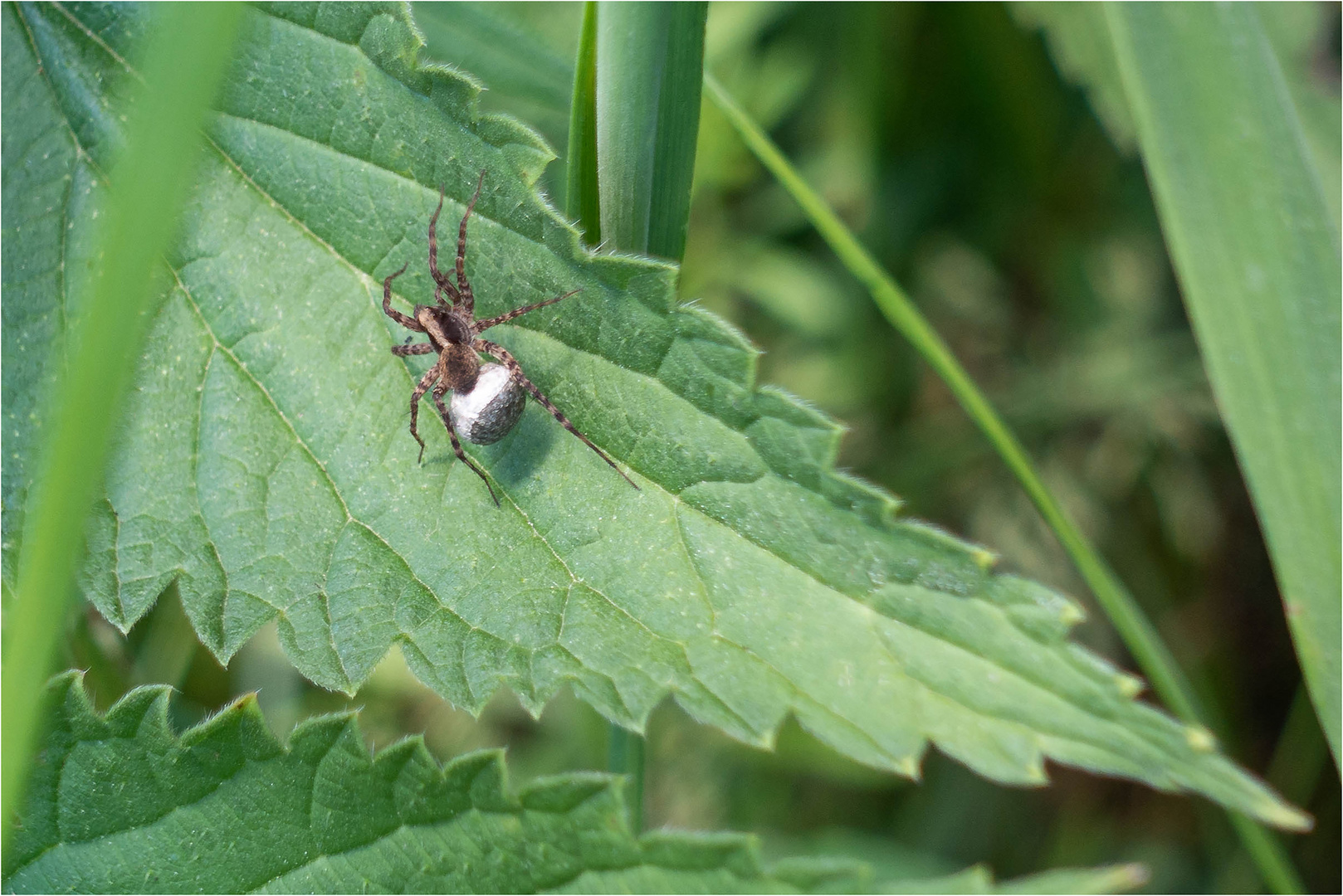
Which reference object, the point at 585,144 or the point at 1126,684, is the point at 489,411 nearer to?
the point at 585,144

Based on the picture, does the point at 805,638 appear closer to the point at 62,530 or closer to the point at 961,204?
the point at 62,530

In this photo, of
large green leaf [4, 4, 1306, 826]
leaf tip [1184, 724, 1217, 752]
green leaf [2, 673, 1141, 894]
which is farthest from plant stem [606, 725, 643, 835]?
leaf tip [1184, 724, 1217, 752]

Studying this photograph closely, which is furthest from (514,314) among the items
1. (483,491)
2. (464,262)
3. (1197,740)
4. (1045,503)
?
(1197,740)

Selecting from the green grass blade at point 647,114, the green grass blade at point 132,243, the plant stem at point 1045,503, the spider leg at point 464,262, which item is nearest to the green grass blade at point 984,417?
the plant stem at point 1045,503

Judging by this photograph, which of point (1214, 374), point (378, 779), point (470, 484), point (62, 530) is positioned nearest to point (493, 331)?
point (470, 484)

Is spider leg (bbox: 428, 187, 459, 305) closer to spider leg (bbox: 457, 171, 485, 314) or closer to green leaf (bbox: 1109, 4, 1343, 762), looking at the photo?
spider leg (bbox: 457, 171, 485, 314)
